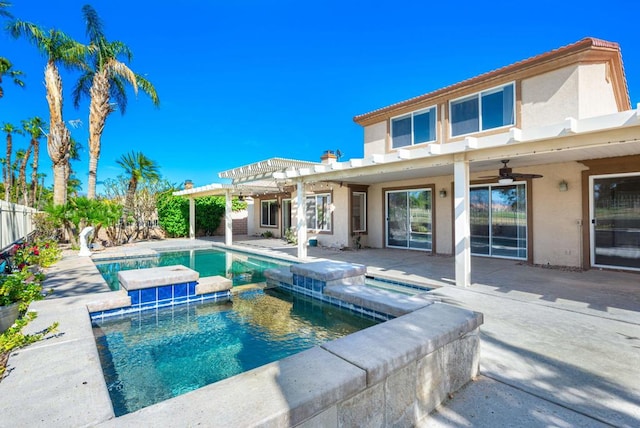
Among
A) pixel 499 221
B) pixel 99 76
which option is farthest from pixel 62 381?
pixel 99 76

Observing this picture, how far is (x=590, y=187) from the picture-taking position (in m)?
9.18

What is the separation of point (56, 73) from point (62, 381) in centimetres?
1898

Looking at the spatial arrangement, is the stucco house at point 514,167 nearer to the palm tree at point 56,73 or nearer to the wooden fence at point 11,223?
the wooden fence at point 11,223

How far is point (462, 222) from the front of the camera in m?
7.40

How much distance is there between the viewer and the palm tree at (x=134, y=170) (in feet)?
62.8

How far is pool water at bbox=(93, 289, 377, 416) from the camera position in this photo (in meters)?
3.75

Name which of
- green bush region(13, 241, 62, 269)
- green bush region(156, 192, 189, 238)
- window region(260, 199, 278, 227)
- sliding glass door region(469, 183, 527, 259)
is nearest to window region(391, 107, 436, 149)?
sliding glass door region(469, 183, 527, 259)

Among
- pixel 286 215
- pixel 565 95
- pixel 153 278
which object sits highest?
pixel 565 95

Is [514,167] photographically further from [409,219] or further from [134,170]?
[134,170]

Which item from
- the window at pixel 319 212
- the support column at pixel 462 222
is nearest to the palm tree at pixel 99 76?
the window at pixel 319 212

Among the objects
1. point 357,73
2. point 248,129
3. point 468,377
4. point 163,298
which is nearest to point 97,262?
point 163,298

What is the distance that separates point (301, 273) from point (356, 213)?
27.1ft

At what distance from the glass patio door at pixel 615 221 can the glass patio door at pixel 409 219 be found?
5.14m

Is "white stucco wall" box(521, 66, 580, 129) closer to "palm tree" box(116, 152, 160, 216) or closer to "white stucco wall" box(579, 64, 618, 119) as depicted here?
"white stucco wall" box(579, 64, 618, 119)
